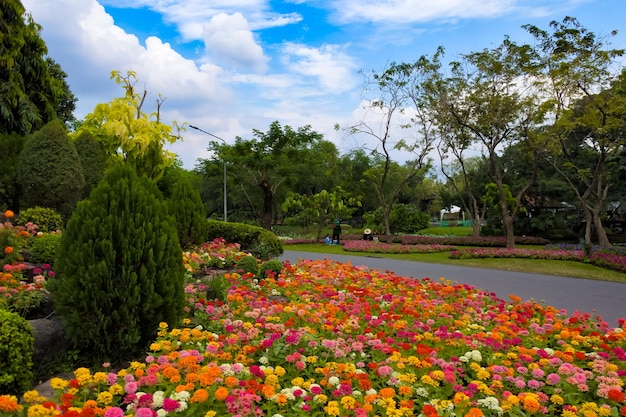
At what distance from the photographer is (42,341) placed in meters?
3.75

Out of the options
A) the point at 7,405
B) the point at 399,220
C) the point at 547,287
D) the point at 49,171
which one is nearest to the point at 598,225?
the point at 547,287

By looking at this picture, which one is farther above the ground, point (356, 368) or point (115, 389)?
point (115, 389)

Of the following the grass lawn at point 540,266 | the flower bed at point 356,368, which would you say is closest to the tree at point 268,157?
the grass lawn at point 540,266

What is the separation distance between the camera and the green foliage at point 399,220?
33438 millimetres

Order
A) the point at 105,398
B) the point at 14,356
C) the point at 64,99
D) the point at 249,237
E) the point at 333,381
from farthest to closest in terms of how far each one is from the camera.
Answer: the point at 64,99, the point at 249,237, the point at 14,356, the point at 333,381, the point at 105,398

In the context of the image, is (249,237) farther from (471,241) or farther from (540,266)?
(471,241)

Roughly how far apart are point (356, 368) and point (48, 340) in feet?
8.71

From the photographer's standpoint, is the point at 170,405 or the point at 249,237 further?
the point at 249,237

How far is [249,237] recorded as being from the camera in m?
12.4

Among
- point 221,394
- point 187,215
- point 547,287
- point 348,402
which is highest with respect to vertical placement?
point 187,215

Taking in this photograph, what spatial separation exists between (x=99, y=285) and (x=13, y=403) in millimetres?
1540

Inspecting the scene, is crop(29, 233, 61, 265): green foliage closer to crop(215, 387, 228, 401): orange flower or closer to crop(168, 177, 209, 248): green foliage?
crop(168, 177, 209, 248): green foliage

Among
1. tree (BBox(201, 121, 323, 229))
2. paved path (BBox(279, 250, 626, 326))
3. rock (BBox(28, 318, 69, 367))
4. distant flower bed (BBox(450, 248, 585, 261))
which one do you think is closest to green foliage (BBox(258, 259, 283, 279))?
rock (BBox(28, 318, 69, 367))

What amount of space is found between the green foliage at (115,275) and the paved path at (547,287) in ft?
18.7
